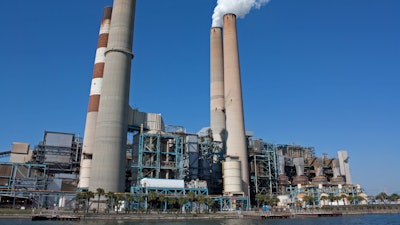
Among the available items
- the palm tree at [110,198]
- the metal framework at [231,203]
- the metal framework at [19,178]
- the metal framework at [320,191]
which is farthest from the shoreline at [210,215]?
the metal framework at [19,178]

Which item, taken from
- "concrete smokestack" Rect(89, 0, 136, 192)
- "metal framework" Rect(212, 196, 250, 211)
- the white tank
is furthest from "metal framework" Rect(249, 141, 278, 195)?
"concrete smokestack" Rect(89, 0, 136, 192)

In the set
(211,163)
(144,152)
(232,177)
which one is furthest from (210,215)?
(211,163)

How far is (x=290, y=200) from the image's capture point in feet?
323

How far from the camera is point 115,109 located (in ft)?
242

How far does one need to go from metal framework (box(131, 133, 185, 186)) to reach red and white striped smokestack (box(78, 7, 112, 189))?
417 inches

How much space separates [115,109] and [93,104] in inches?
540

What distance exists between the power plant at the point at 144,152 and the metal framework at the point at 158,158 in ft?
0.80

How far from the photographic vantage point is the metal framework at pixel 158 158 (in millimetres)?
81188

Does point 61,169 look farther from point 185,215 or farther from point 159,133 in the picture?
→ point 185,215

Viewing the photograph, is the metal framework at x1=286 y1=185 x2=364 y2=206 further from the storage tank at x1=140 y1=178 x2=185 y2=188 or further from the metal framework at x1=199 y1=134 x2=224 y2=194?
the storage tank at x1=140 y1=178 x2=185 y2=188

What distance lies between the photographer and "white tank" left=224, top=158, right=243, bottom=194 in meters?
81.9

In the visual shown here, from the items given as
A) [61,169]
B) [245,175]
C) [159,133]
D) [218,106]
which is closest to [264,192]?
[245,175]

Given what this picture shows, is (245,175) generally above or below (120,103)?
below

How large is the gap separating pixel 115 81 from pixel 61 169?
3381 cm
